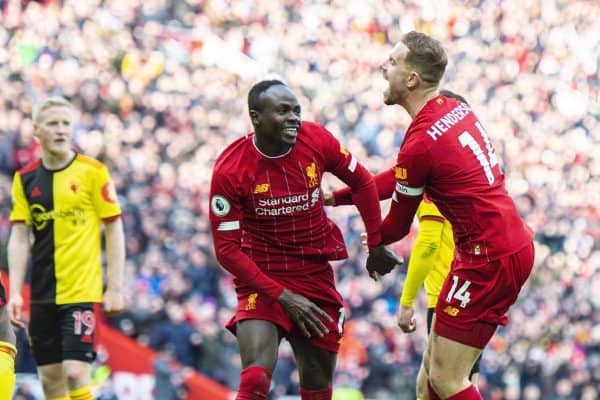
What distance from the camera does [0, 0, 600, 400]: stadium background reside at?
1650 cm

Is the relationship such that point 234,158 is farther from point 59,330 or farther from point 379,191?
point 59,330

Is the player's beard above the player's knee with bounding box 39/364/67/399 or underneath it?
above

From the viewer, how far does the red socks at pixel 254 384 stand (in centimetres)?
722

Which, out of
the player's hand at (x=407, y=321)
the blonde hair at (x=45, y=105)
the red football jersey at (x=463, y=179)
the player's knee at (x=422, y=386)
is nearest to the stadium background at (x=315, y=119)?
the blonde hair at (x=45, y=105)

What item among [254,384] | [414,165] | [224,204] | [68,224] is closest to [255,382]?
[254,384]

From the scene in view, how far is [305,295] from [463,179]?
55.2 inches

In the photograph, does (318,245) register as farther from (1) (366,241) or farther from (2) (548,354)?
(2) (548,354)

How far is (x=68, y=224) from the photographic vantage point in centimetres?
911

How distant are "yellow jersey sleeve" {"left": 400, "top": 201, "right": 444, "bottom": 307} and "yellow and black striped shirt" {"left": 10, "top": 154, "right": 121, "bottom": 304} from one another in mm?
2281

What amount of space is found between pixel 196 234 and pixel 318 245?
10.8 meters

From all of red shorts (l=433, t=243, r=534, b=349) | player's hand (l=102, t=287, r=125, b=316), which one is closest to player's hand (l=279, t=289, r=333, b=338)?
red shorts (l=433, t=243, r=534, b=349)

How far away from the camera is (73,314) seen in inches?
354

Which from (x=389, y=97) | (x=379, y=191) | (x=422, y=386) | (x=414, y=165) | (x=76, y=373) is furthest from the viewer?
(x=76, y=373)

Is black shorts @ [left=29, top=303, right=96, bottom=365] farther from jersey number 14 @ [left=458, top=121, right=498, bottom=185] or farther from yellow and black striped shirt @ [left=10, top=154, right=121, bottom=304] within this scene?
jersey number 14 @ [left=458, top=121, right=498, bottom=185]
